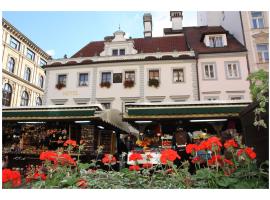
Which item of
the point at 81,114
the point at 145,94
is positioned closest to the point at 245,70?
the point at 145,94

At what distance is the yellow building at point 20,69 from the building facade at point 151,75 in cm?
1321

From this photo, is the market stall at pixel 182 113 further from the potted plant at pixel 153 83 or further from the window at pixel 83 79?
the window at pixel 83 79

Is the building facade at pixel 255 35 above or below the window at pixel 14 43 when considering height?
below

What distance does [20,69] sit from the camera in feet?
115

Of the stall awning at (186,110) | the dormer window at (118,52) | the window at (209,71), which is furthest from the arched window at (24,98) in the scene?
the stall awning at (186,110)

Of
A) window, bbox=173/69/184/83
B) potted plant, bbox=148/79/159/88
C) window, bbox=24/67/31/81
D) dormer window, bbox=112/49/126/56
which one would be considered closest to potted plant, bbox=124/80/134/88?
potted plant, bbox=148/79/159/88

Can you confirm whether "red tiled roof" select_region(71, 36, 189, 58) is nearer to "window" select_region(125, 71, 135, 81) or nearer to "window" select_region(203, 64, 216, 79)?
"window" select_region(125, 71, 135, 81)

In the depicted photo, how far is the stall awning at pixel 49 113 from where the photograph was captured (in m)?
11.0

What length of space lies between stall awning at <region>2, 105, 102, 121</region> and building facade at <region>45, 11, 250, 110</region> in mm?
7212

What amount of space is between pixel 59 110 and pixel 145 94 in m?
8.63

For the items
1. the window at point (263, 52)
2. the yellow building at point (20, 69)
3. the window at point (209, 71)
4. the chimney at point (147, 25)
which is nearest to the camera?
the window at point (263, 52)

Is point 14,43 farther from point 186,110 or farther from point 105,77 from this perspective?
point 186,110

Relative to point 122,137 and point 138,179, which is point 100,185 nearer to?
point 138,179

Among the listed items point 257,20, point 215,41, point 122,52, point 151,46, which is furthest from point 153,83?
point 257,20
